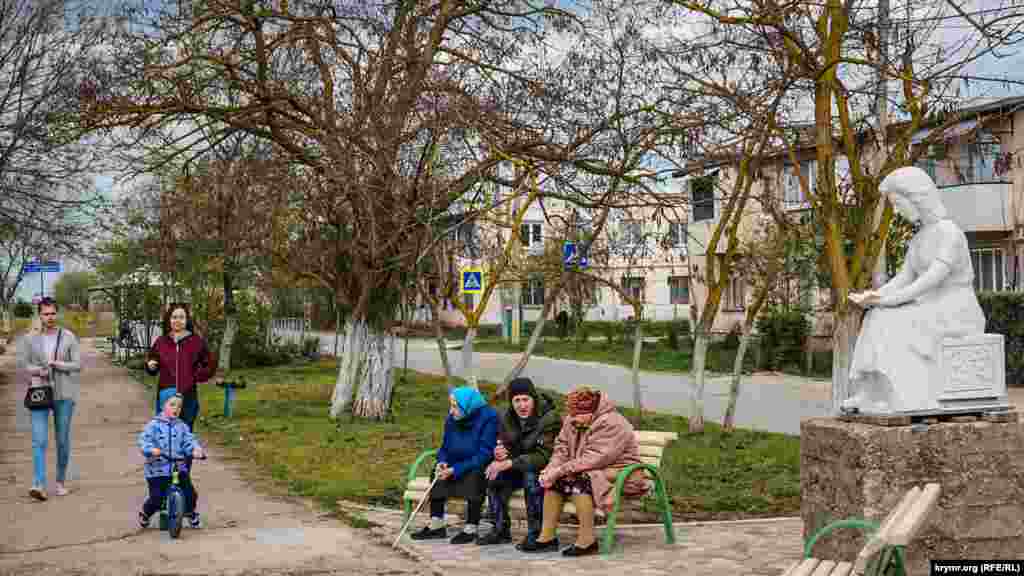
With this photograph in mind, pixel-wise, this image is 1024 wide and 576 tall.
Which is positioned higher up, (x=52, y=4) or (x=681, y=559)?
(x=52, y=4)

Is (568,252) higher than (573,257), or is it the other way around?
(568,252)

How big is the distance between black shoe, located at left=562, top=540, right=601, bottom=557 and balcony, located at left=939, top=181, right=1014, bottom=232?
26441 millimetres

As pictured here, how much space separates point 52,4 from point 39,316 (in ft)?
51.9

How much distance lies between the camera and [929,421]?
22.8ft

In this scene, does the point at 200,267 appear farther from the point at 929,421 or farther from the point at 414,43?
the point at 929,421

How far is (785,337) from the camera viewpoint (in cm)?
3155

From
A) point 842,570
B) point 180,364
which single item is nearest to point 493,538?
point 842,570

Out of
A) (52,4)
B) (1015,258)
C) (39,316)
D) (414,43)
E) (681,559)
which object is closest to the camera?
(681,559)

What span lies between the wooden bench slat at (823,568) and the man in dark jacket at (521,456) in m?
3.18

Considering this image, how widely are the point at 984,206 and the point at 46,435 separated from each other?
88.6 ft

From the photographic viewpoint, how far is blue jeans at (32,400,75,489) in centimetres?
1091

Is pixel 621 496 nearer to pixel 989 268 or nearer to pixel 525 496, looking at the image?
pixel 525 496

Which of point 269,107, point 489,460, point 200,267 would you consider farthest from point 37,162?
point 489,460

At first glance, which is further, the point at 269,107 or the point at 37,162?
the point at 37,162
